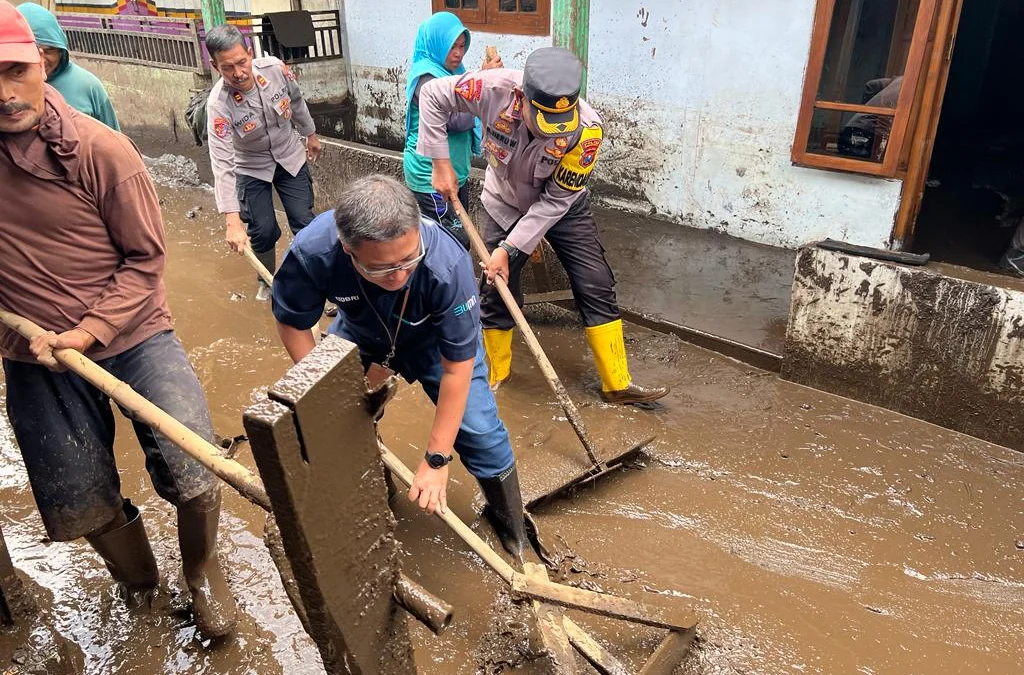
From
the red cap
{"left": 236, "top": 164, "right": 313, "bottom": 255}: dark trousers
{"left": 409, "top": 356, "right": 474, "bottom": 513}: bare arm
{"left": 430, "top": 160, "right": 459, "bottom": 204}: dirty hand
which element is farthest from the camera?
{"left": 236, "top": 164, "right": 313, "bottom": 255}: dark trousers

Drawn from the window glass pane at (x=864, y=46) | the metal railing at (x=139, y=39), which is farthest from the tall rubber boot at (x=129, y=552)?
the metal railing at (x=139, y=39)

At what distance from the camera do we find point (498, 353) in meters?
4.08

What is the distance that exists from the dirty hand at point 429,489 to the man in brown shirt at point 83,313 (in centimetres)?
74

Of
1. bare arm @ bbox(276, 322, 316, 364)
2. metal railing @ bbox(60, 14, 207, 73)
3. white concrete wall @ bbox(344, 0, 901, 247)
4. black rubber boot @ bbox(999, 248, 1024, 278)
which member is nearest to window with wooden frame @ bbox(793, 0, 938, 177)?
white concrete wall @ bbox(344, 0, 901, 247)

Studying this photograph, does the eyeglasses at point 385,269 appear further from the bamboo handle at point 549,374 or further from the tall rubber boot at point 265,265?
the tall rubber boot at point 265,265

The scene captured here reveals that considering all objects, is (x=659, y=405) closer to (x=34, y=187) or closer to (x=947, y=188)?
(x=34, y=187)

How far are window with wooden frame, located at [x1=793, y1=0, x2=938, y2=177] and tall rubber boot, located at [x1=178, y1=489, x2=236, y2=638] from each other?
15.2 feet

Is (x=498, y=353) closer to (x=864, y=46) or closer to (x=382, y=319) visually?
(x=382, y=319)

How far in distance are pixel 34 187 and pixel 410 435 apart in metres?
2.12

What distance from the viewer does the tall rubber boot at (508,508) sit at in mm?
2814

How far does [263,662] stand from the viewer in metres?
2.50

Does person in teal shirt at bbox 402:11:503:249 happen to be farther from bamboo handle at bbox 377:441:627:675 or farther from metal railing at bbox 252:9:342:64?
metal railing at bbox 252:9:342:64

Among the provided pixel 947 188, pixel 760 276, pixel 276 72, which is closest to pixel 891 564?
pixel 760 276

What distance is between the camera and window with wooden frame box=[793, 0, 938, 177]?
4.56 metres
